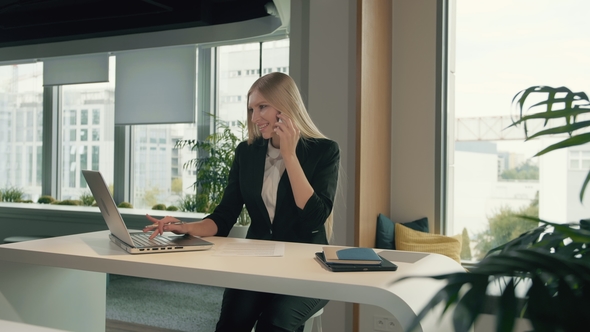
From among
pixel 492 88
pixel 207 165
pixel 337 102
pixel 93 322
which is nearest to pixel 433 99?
pixel 492 88

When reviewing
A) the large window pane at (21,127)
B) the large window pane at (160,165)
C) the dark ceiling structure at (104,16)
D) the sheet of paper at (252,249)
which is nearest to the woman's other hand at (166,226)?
the sheet of paper at (252,249)

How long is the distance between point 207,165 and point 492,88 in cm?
256

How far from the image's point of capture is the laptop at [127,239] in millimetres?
1736

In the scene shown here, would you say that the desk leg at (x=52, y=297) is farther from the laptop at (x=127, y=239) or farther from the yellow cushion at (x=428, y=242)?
the yellow cushion at (x=428, y=242)

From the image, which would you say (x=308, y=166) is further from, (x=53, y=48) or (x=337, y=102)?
(x=53, y=48)

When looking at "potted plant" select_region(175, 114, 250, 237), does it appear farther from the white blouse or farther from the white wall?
the white blouse

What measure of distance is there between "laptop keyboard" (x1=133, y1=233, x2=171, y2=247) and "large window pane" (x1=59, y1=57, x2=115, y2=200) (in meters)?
4.67

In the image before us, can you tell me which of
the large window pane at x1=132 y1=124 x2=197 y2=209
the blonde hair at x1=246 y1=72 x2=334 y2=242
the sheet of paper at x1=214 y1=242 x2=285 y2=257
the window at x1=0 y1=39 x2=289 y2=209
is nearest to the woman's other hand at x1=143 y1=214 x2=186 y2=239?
the sheet of paper at x1=214 y1=242 x2=285 y2=257

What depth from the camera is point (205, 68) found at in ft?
19.1

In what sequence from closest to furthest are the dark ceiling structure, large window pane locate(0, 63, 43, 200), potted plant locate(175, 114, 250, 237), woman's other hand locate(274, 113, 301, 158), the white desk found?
the white desk
woman's other hand locate(274, 113, 301, 158)
potted plant locate(175, 114, 250, 237)
the dark ceiling structure
large window pane locate(0, 63, 43, 200)

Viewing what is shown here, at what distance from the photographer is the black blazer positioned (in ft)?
7.12

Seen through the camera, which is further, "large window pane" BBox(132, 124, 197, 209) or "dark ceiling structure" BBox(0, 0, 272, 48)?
"large window pane" BBox(132, 124, 197, 209)

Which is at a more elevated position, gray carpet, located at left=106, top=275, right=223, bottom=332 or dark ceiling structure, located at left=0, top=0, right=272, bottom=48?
dark ceiling structure, located at left=0, top=0, right=272, bottom=48

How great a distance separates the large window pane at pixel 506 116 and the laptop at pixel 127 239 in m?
2.53
